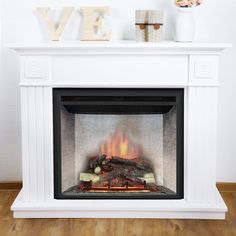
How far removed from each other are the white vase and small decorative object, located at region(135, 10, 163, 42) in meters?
0.12

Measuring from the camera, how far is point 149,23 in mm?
3248

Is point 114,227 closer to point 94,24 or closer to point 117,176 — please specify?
point 117,176

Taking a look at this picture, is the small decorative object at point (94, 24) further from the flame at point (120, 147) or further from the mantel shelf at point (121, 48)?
the flame at point (120, 147)

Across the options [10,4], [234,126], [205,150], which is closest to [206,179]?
[205,150]

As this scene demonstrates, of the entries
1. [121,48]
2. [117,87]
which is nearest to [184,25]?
[121,48]

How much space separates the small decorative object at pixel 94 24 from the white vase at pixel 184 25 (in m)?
0.42

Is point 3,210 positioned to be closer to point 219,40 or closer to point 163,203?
point 163,203

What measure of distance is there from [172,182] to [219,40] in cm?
97

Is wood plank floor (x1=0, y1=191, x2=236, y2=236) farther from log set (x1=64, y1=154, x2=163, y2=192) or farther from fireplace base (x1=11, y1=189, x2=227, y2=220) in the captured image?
log set (x1=64, y1=154, x2=163, y2=192)

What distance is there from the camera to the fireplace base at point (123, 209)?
3.26 meters

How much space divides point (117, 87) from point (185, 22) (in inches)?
22.0

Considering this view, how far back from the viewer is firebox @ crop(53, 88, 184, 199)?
3.25m

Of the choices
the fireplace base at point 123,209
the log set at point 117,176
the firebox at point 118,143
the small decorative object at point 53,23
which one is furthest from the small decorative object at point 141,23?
the fireplace base at point 123,209

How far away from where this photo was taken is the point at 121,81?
3205 mm
